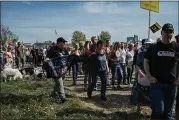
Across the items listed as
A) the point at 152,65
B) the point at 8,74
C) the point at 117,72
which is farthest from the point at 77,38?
the point at 152,65

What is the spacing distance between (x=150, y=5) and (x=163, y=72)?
294 inches

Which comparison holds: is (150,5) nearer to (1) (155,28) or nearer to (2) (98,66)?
(1) (155,28)

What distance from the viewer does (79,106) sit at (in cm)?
858

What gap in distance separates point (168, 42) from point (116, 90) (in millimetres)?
6678

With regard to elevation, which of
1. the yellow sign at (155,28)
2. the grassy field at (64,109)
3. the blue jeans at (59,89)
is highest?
the yellow sign at (155,28)

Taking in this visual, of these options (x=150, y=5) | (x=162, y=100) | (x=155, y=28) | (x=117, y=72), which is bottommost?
(x=117, y=72)

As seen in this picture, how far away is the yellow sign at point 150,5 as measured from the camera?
499 inches

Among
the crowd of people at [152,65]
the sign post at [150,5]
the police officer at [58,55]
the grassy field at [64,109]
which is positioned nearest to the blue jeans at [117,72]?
the crowd of people at [152,65]

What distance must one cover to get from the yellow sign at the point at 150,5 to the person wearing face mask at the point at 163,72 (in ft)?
23.5

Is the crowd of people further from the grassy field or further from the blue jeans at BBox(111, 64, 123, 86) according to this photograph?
the grassy field

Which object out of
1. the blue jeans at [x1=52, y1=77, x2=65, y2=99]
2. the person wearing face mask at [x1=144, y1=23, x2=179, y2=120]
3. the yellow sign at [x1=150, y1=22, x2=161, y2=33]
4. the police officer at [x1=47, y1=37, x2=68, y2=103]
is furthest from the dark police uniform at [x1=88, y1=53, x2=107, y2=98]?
the yellow sign at [x1=150, y1=22, x2=161, y2=33]

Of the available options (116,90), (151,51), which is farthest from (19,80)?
(151,51)

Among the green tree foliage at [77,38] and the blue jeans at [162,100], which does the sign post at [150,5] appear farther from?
the blue jeans at [162,100]

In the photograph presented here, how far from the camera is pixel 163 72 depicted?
566 centimetres
